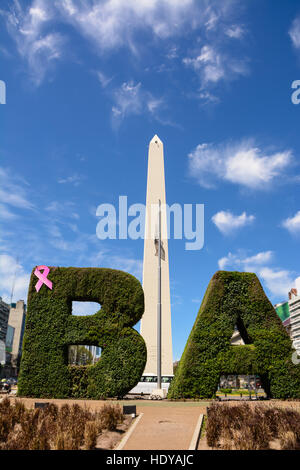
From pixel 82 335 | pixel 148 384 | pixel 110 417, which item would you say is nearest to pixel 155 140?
pixel 148 384

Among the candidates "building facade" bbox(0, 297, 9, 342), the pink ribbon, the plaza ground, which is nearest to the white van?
the pink ribbon

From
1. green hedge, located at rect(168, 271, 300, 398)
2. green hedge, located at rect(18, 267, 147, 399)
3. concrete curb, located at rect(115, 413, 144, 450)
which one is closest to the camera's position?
concrete curb, located at rect(115, 413, 144, 450)

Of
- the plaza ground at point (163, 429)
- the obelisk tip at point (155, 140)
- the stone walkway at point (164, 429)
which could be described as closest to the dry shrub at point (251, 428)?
the plaza ground at point (163, 429)

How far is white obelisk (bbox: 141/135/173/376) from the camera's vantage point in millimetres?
31578

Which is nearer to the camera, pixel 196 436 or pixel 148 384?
pixel 196 436

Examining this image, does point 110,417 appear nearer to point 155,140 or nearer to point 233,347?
point 233,347

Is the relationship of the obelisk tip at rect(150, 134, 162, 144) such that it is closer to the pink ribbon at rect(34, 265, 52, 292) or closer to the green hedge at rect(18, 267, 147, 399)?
the green hedge at rect(18, 267, 147, 399)

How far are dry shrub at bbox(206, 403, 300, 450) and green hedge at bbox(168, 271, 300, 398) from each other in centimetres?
546

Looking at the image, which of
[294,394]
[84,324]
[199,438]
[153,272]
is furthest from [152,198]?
[199,438]

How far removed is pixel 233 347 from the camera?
56.3 ft

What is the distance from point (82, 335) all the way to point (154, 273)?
1616cm
